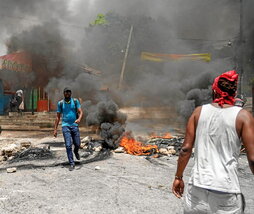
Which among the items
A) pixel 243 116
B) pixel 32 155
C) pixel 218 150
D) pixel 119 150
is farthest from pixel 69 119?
pixel 243 116

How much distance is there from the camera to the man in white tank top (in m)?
1.74

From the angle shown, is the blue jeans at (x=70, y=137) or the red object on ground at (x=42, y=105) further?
the red object on ground at (x=42, y=105)

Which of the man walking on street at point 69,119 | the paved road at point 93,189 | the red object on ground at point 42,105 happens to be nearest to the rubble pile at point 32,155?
the paved road at point 93,189

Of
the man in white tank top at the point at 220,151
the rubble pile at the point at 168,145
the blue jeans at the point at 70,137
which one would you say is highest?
the man in white tank top at the point at 220,151

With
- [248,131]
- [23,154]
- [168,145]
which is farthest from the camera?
[168,145]

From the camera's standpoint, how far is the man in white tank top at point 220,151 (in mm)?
1738

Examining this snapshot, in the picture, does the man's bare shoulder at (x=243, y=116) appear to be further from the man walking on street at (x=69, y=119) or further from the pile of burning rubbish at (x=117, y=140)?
the pile of burning rubbish at (x=117, y=140)

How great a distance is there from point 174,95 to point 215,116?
14619 millimetres

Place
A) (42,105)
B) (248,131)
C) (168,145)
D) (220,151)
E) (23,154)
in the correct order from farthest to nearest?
(42,105) < (168,145) < (23,154) < (220,151) < (248,131)

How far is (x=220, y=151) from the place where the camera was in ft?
5.97

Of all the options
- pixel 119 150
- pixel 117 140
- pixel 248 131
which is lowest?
pixel 119 150

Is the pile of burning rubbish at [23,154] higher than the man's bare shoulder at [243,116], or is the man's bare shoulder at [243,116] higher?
the man's bare shoulder at [243,116]

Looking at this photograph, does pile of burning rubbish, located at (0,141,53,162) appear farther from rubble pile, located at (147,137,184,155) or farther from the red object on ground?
the red object on ground

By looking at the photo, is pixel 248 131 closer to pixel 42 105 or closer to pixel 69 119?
pixel 69 119
